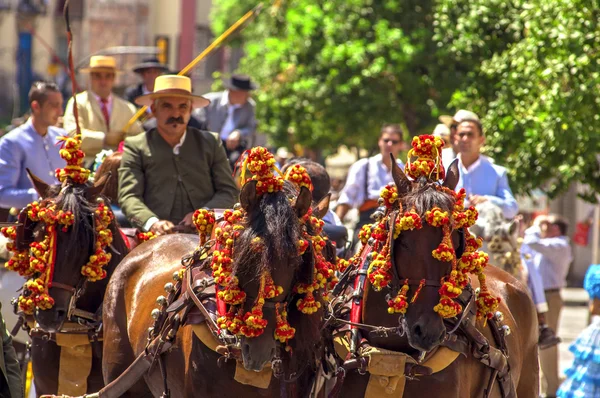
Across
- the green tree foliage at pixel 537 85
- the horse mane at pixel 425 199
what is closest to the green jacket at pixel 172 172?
the horse mane at pixel 425 199

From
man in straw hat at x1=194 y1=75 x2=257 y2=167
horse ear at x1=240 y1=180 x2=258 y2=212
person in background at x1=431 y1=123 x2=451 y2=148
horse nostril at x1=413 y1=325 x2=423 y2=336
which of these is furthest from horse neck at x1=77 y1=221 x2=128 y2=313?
man in straw hat at x1=194 y1=75 x2=257 y2=167

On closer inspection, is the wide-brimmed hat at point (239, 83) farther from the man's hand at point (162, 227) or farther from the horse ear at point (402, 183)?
the horse ear at point (402, 183)

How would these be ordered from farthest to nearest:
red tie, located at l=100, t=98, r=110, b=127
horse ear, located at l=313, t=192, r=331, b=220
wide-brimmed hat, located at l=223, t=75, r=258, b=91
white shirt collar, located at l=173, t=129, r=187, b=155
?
wide-brimmed hat, located at l=223, t=75, r=258, b=91 → red tie, located at l=100, t=98, r=110, b=127 → white shirt collar, located at l=173, t=129, r=187, b=155 → horse ear, located at l=313, t=192, r=331, b=220

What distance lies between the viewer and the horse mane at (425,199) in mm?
6418

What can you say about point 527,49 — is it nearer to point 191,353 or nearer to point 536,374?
point 536,374

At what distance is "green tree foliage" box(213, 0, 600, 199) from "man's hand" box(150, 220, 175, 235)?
5189mm

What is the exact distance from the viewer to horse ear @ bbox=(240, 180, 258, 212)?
6211 mm

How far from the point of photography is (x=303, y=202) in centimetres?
629

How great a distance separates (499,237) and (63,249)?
4.19 metres

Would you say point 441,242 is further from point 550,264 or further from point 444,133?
point 550,264

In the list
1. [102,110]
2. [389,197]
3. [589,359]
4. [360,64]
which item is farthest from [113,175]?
[360,64]

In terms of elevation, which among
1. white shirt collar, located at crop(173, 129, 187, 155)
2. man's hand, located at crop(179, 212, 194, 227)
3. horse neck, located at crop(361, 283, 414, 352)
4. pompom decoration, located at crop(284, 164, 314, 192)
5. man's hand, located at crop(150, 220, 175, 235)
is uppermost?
pompom decoration, located at crop(284, 164, 314, 192)

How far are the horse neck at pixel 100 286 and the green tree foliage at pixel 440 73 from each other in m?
5.50

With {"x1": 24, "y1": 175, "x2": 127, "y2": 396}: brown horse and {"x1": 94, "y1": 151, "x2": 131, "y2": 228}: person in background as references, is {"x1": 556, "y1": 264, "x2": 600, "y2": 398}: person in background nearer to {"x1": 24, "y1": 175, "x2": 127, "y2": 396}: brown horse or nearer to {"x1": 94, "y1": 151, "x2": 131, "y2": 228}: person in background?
{"x1": 94, "y1": 151, "x2": 131, "y2": 228}: person in background
